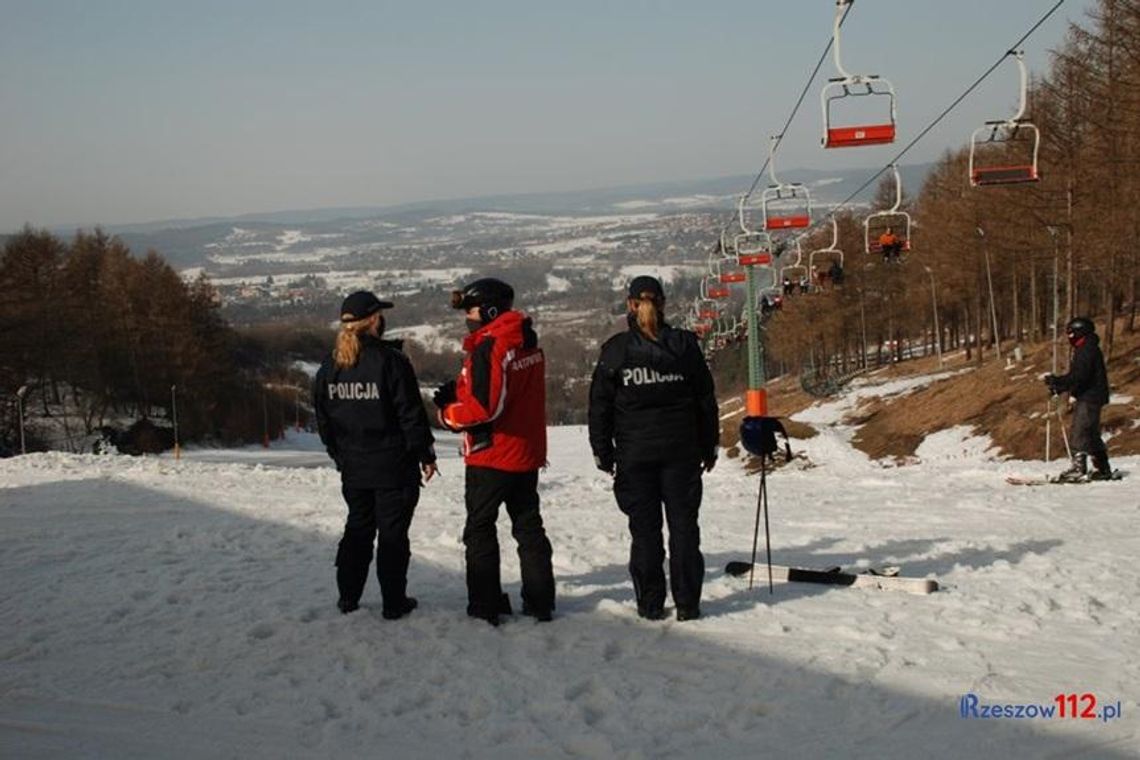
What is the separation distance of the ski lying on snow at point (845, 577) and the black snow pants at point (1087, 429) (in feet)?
21.9

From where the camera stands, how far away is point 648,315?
5875 millimetres

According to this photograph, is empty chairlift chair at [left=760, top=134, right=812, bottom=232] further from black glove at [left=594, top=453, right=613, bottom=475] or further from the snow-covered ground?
black glove at [left=594, top=453, right=613, bottom=475]

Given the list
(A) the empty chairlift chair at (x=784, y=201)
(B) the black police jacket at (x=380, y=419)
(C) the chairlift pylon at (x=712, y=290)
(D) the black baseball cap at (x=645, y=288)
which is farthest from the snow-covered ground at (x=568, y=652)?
(C) the chairlift pylon at (x=712, y=290)

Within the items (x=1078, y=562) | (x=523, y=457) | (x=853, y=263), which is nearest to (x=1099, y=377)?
(x=1078, y=562)

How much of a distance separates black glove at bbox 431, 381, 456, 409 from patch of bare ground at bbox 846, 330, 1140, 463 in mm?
16391

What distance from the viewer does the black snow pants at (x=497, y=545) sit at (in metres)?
5.87

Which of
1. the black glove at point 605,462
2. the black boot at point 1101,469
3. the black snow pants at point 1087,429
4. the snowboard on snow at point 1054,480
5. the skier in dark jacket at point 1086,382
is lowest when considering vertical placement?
the snowboard on snow at point 1054,480

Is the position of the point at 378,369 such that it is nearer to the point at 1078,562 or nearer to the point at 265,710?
the point at 265,710

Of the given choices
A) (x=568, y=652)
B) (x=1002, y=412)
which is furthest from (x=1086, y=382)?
(x=1002, y=412)

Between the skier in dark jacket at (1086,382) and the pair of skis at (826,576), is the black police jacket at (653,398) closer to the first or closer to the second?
the pair of skis at (826,576)

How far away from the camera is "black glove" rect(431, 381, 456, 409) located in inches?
228

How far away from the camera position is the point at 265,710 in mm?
4723

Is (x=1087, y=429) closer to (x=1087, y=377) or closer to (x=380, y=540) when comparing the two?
(x=1087, y=377)

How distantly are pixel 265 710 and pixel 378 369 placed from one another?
2052mm
